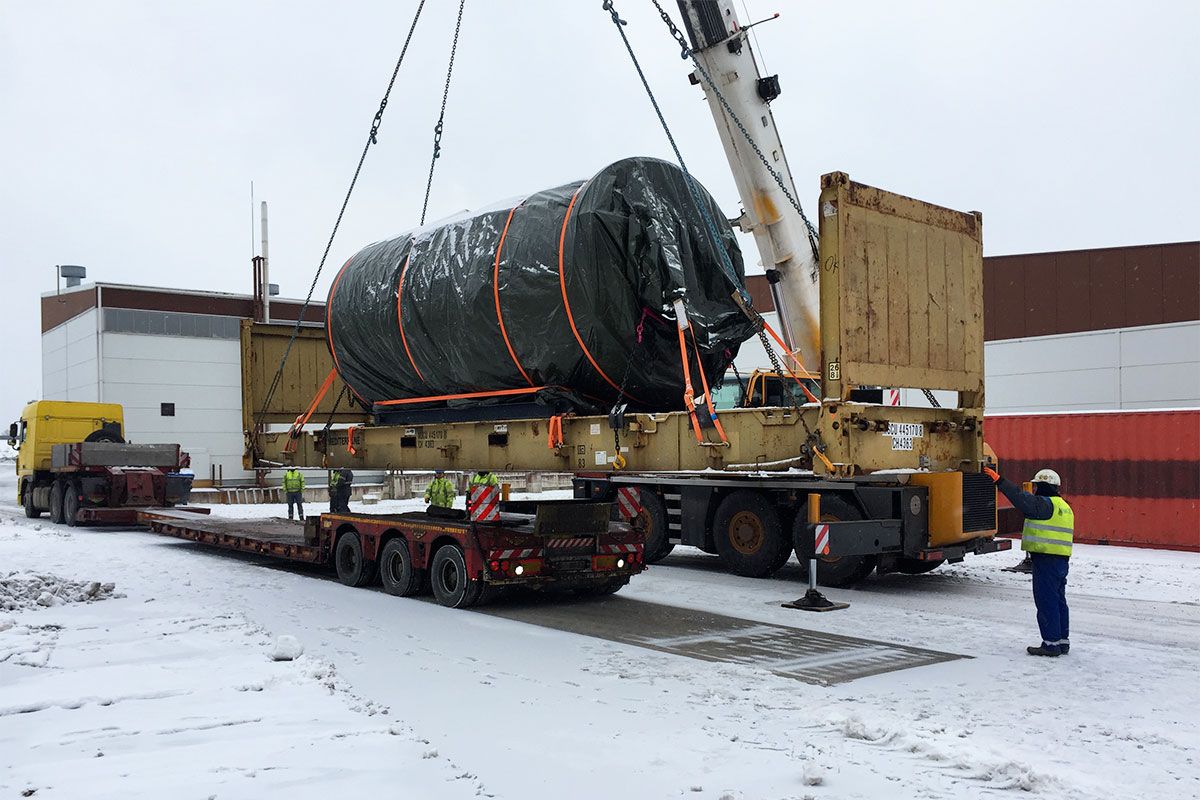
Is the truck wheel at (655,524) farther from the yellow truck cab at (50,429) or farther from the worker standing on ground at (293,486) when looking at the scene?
the yellow truck cab at (50,429)

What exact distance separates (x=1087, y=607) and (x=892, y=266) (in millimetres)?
4191

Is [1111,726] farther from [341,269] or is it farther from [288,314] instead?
[288,314]

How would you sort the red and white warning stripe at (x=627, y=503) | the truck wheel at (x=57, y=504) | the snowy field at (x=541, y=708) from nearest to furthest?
the snowy field at (x=541, y=708) < the red and white warning stripe at (x=627, y=503) < the truck wheel at (x=57, y=504)

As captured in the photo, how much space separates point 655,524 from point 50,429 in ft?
50.8

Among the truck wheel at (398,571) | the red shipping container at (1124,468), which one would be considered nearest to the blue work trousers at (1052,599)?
the truck wheel at (398,571)

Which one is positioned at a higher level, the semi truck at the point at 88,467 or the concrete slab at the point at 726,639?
the semi truck at the point at 88,467

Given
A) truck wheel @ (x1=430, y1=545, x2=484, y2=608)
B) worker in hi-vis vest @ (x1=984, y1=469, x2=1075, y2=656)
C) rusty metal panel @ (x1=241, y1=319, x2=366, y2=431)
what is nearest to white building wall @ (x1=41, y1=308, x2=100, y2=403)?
rusty metal panel @ (x1=241, y1=319, x2=366, y2=431)

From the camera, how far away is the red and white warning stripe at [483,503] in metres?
9.95

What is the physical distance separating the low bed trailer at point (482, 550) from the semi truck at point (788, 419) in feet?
2.31

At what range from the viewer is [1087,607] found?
10.3 m

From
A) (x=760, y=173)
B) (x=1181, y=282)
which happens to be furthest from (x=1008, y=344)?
(x=760, y=173)

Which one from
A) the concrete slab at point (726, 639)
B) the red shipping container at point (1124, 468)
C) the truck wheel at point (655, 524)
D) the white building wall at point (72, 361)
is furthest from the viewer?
the white building wall at point (72, 361)

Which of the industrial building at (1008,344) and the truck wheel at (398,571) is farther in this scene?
the industrial building at (1008,344)

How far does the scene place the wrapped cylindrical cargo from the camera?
30.1ft
